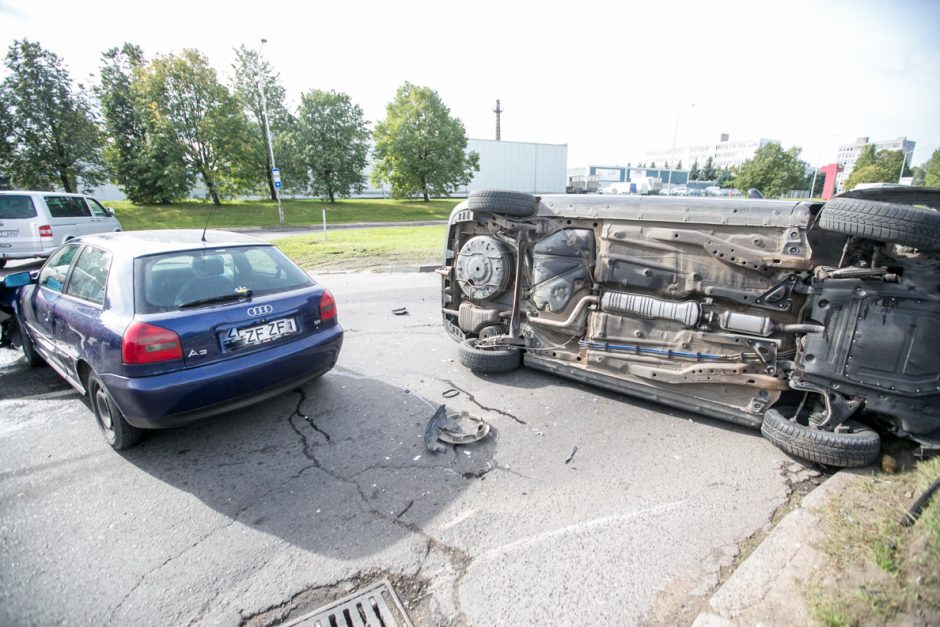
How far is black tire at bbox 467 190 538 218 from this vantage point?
4.29 metres

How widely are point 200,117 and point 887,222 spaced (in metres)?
35.1

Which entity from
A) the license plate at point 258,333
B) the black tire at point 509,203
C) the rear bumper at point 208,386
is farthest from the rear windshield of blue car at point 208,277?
the black tire at point 509,203

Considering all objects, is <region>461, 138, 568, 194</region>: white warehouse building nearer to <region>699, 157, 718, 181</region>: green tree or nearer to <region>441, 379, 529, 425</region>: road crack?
<region>699, 157, 718, 181</region>: green tree

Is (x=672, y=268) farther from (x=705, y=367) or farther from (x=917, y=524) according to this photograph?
(x=917, y=524)

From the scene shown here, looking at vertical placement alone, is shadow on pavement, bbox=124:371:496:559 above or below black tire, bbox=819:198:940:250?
below

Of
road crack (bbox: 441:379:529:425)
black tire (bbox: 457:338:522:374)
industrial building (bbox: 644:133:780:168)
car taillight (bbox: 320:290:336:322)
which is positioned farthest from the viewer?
industrial building (bbox: 644:133:780:168)

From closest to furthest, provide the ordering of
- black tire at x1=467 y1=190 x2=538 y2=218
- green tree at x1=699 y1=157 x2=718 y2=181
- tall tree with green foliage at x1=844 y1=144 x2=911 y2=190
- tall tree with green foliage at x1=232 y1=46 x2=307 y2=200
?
black tire at x1=467 y1=190 x2=538 y2=218 < tall tree with green foliage at x1=232 y1=46 x2=307 y2=200 < tall tree with green foliage at x1=844 y1=144 x2=911 y2=190 < green tree at x1=699 y1=157 x2=718 y2=181

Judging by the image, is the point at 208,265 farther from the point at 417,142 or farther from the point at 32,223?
the point at 417,142

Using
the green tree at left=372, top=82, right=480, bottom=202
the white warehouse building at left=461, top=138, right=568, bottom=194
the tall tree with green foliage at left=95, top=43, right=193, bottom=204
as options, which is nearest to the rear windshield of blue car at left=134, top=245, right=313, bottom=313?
the tall tree with green foliage at left=95, top=43, right=193, bottom=204

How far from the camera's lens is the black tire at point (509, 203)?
4.29 metres

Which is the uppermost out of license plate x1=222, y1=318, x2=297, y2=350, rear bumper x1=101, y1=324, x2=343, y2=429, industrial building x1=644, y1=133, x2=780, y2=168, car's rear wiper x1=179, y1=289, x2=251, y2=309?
industrial building x1=644, y1=133, x2=780, y2=168

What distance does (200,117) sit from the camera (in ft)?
94.5

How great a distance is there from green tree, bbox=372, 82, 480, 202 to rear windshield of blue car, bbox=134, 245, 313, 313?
34.9m

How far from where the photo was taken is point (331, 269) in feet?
36.1
